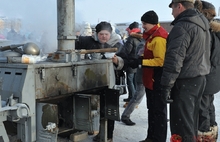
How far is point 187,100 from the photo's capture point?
111 inches

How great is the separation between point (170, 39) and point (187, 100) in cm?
66

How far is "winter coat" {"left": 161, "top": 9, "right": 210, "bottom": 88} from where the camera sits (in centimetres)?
272

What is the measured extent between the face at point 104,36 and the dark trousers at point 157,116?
97 centimetres

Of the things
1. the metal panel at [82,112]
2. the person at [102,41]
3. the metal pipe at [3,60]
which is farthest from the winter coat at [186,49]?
the metal pipe at [3,60]

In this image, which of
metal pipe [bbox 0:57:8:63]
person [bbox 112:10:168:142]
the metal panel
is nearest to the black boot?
person [bbox 112:10:168:142]

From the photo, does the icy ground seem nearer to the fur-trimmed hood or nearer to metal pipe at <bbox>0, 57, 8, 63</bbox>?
metal pipe at <bbox>0, 57, 8, 63</bbox>

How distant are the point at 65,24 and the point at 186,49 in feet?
4.69

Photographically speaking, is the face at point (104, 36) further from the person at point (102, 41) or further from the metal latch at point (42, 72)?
the metal latch at point (42, 72)

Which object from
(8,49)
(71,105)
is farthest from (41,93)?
(8,49)

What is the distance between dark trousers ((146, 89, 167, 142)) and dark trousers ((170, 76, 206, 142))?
0.51m

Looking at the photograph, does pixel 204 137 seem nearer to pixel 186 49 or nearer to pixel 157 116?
Answer: pixel 157 116

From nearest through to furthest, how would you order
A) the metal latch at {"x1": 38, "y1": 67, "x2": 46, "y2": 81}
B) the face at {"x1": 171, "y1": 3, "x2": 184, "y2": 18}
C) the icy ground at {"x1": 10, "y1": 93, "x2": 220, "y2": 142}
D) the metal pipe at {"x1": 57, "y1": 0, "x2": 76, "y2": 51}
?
the metal latch at {"x1": 38, "y1": 67, "x2": 46, "y2": 81}
the face at {"x1": 171, "y1": 3, "x2": 184, "y2": 18}
the metal pipe at {"x1": 57, "y1": 0, "x2": 76, "y2": 51}
the icy ground at {"x1": 10, "y1": 93, "x2": 220, "y2": 142}

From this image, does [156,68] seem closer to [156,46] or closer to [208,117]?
[156,46]

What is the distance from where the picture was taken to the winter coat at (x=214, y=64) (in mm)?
3285
